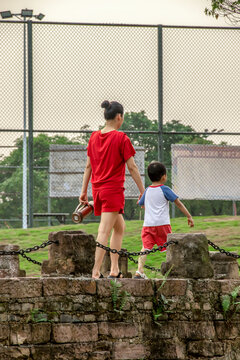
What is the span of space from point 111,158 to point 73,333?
1.99 meters

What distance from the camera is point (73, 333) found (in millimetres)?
8383

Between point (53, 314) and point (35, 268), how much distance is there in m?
6.05

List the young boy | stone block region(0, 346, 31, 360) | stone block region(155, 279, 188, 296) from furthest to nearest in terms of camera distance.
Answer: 1. the young boy
2. stone block region(155, 279, 188, 296)
3. stone block region(0, 346, 31, 360)

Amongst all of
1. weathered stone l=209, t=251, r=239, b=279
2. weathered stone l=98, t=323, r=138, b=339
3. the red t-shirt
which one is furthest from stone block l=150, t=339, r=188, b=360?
weathered stone l=209, t=251, r=239, b=279

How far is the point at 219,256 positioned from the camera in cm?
1080

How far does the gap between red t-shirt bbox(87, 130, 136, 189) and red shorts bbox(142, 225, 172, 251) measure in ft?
3.19

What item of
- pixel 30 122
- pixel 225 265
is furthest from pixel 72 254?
pixel 30 122

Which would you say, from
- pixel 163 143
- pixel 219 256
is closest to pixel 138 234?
pixel 163 143

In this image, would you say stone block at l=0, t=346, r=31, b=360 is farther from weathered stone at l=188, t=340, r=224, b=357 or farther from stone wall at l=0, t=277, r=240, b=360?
weathered stone at l=188, t=340, r=224, b=357

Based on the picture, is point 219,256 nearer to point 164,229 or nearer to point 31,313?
point 164,229

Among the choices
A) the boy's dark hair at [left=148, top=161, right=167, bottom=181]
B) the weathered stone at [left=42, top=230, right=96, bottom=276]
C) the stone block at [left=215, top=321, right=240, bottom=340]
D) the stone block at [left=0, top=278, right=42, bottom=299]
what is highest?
the boy's dark hair at [left=148, top=161, right=167, bottom=181]

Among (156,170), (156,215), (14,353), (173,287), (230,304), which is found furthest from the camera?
(156,170)

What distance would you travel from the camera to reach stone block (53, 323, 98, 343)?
834 cm

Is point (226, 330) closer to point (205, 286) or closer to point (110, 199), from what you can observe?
point (205, 286)
